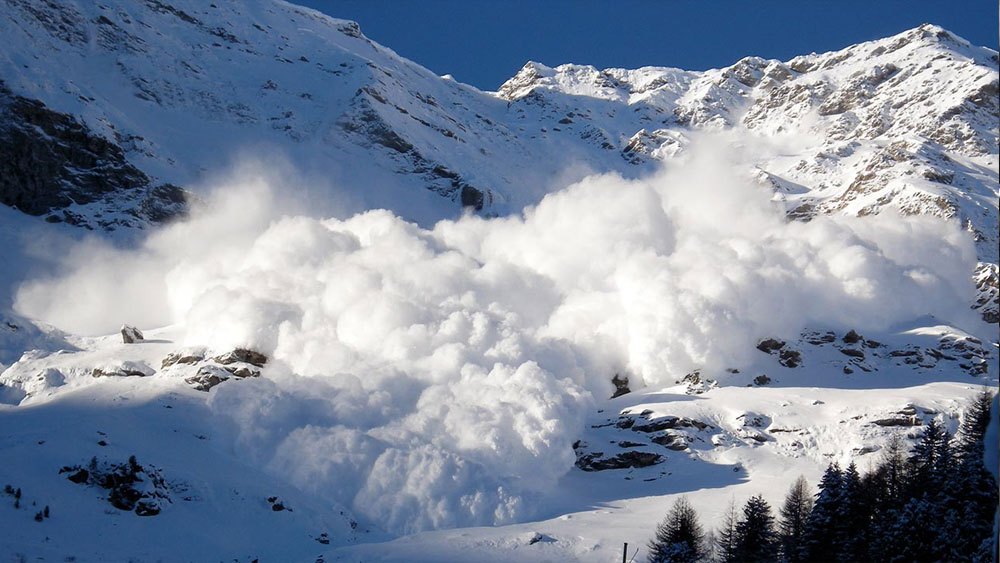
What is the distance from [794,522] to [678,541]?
13.7 meters

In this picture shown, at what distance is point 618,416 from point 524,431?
18.6 meters

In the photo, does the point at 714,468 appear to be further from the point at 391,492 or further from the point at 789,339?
the point at 789,339

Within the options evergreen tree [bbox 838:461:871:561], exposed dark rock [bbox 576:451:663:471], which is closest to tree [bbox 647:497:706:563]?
evergreen tree [bbox 838:461:871:561]

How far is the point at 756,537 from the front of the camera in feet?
213

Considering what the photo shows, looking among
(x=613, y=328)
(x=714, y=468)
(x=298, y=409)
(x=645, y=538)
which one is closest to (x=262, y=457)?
(x=298, y=409)

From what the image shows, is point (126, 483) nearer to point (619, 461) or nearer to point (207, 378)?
point (207, 378)

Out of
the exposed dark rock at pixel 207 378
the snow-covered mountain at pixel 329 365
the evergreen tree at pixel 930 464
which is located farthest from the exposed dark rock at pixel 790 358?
the exposed dark rock at pixel 207 378

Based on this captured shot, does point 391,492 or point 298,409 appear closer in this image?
point 391,492

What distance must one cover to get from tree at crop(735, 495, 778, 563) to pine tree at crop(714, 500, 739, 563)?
45 cm

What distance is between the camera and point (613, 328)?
481 ft

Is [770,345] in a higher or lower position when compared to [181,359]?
higher

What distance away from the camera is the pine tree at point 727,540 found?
6369 cm

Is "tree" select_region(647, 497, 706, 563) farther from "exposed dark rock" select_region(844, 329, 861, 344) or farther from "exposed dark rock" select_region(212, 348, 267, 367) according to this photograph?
"exposed dark rock" select_region(844, 329, 861, 344)

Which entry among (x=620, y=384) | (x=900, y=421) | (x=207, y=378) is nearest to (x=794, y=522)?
(x=900, y=421)
